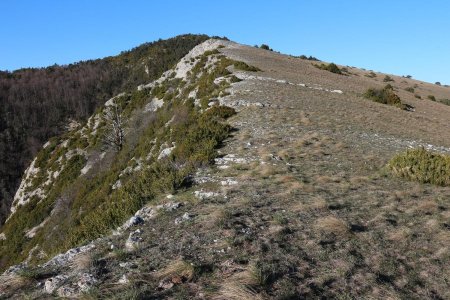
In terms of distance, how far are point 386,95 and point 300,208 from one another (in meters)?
28.6

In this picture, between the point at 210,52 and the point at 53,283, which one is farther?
the point at 210,52

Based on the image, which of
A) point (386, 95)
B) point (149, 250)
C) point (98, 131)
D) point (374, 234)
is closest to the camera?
point (149, 250)

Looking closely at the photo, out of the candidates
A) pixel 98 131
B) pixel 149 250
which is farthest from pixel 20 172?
pixel 149 250

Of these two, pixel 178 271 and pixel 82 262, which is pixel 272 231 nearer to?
pixel 178 271

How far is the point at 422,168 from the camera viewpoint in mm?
12734

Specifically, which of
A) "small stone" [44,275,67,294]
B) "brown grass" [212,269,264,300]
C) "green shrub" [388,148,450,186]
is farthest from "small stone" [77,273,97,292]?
"green shrub" [388,148,450,186]

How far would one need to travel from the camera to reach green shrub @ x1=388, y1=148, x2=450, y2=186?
1245cm

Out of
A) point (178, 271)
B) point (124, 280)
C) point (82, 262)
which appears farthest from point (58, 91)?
point (178, 271)

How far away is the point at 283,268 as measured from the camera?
21.6 feet

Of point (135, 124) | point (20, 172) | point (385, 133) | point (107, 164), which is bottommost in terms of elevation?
point (20, 172)

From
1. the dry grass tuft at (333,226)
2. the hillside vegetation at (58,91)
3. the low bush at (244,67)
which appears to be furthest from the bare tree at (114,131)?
the hillside vegetation at (58,91)

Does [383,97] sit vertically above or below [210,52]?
below

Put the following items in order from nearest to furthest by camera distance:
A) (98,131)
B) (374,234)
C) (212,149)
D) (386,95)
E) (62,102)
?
1. (374,234)
2. (212,149)
3. (386,95)
4. (98,131)
5. (62,102)

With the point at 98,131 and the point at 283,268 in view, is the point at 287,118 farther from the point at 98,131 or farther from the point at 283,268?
the point at 98,131
